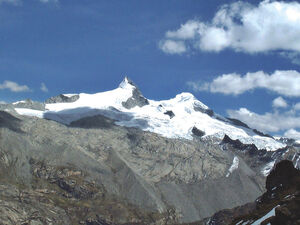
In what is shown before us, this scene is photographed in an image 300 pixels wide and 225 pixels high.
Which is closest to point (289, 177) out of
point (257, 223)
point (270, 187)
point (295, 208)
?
point (270, 187)

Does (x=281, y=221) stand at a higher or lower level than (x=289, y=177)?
lower

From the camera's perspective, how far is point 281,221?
53.6 m

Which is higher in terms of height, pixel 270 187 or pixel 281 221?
pixel 270 187

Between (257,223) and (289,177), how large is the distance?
134ft

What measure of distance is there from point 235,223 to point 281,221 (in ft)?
90.8

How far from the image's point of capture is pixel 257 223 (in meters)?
63.5

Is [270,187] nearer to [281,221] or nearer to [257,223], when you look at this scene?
[257,223]

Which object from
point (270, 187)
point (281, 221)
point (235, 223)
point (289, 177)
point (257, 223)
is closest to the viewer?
point (281, 221)

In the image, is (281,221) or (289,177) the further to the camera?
(289,177)

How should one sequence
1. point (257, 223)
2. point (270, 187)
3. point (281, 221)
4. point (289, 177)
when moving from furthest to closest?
1. point (270, 187)
2. point (289, 177)
3. point (257, 223)
4. point (281, 221)

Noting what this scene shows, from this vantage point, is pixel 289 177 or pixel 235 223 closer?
pixel 235 223

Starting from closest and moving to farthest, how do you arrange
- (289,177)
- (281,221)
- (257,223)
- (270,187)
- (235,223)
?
(281,221), (257,223), (235,223), (289,177), (270,187)

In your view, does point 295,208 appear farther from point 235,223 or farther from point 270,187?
point 270,187

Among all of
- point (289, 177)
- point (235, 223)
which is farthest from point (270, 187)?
point (235, 223)
